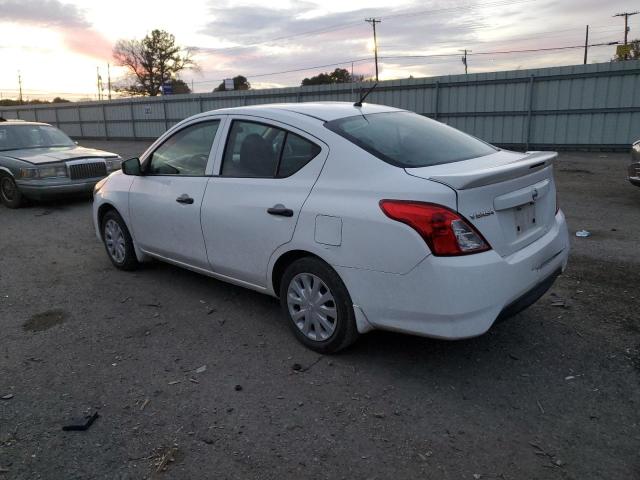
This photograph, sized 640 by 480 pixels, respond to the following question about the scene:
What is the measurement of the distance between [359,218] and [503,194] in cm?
86

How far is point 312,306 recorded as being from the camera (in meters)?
3.65

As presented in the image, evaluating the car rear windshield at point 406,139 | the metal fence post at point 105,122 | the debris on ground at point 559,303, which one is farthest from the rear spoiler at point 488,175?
the metal fence post at point 105,122

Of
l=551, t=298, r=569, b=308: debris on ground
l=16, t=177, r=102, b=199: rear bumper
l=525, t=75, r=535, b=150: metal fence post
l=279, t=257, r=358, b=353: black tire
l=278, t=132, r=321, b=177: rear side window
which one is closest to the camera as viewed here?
l=279, t=257, r=358, b=353: black tire

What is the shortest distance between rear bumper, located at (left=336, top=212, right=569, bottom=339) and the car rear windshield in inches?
29.6

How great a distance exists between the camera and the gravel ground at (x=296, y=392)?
8.65 feet

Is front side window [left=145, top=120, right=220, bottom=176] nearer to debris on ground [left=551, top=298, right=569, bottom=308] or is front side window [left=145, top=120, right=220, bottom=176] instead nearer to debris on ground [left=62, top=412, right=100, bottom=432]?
debris on ground [left=62, top=412, right=100, bottom=432]

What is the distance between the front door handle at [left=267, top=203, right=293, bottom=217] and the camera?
3604mm

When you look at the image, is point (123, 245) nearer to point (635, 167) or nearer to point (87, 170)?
point (87, 170)

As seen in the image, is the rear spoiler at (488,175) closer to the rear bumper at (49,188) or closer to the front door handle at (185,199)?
the front door handle at (185,199)

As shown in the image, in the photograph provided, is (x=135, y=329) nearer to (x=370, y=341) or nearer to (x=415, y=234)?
(x=370, y=341)

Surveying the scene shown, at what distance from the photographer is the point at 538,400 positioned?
3080 mm

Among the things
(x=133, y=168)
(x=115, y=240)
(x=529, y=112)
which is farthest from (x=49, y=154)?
(x=529, y=112)

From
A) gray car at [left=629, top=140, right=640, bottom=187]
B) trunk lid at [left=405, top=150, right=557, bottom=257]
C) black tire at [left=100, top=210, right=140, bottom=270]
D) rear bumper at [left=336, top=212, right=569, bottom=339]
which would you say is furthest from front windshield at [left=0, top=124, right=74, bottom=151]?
gray car at [left=629, top=140, right=640, bottom=187]

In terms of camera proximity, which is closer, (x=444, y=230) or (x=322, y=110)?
(x=444, y=230)
